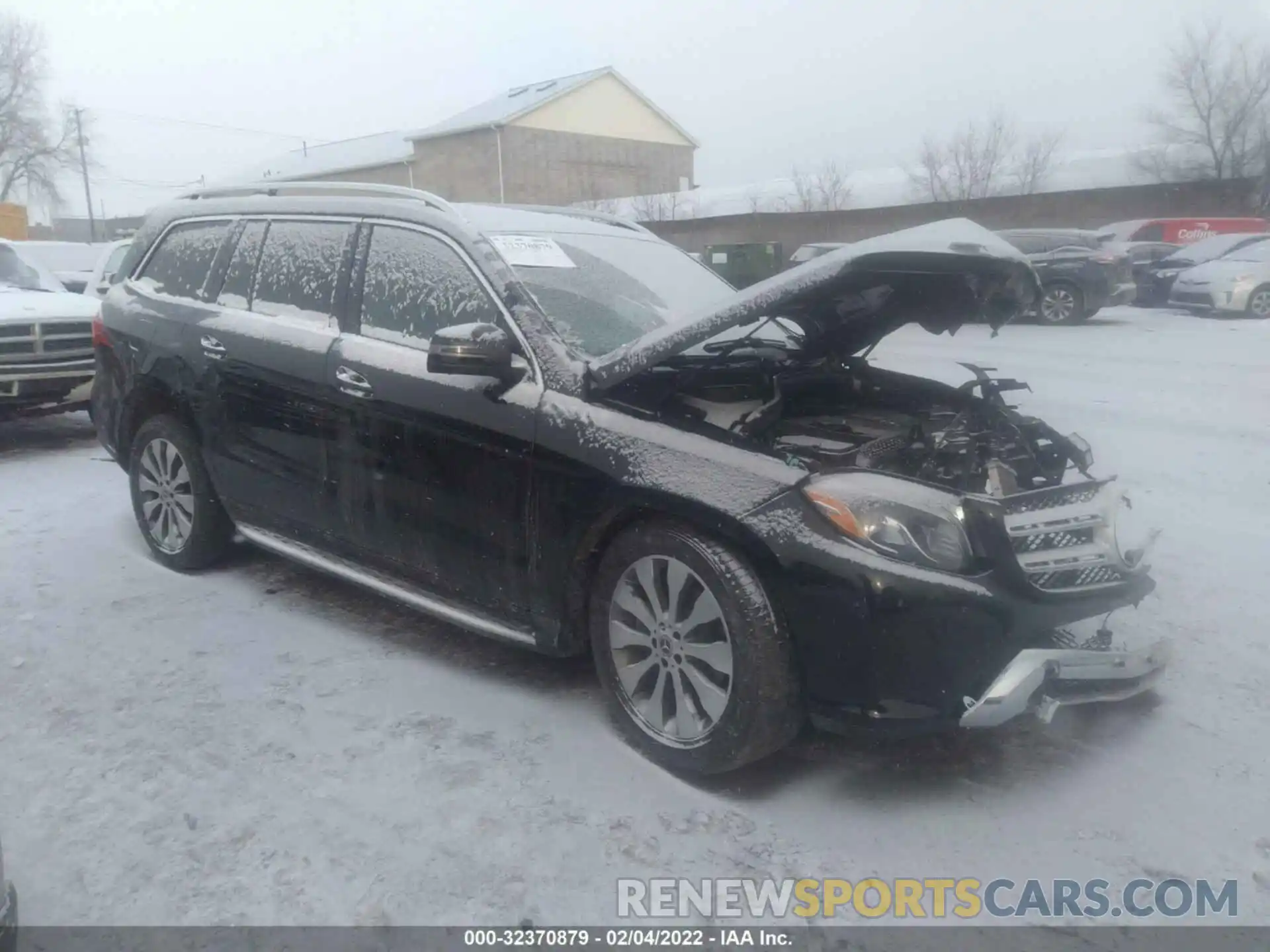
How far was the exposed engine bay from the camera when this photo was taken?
3.38 meters

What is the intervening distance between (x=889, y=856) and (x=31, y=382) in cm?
742

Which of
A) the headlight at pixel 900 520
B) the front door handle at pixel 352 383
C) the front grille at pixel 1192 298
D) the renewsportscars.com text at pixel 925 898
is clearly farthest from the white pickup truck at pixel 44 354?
the front grille at pixel 1192 298

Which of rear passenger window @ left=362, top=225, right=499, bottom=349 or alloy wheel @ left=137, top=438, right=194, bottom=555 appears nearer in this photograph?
rear passenger window @ left=362, top=225, right=499, bottom=349

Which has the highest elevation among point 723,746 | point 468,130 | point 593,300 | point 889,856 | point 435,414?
point 468,130

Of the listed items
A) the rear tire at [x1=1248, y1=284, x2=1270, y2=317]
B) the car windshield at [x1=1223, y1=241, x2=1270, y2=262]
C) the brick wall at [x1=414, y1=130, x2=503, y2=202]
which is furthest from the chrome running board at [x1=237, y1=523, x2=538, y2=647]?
the brick wall at [x1=414, y1=130, x2=503, y2=202]

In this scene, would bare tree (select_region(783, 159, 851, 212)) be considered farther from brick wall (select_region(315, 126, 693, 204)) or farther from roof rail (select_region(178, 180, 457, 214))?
roof rail (select_region(178, 180, 457, 214))

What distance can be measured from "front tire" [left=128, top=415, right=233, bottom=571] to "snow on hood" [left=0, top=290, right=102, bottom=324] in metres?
3.33

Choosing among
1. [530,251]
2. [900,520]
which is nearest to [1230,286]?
[530,251]

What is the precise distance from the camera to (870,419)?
3.94 metres

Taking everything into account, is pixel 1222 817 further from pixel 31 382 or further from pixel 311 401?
pixel 31 382

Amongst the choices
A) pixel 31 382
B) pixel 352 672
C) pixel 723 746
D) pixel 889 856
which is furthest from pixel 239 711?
pixel 31 382

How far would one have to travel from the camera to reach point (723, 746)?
3039 mm

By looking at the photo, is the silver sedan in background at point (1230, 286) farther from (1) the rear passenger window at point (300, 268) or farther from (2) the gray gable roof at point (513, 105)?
(2) the gray gable roof at point (513, 105)

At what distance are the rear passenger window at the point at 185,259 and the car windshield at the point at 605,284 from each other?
1.79 metres
